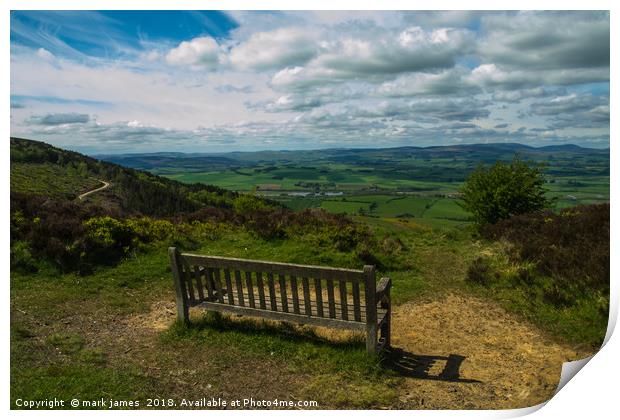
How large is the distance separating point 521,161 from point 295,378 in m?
14.9

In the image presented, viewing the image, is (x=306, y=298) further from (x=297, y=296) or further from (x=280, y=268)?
(x=280, y=268)

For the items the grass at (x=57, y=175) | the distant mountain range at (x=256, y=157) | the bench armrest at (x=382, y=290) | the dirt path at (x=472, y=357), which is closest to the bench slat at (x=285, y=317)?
the bench armrest at (x=382, y=290)

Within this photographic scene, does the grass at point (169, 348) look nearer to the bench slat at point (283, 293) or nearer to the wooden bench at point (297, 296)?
the wooden bench at point (297, 296)

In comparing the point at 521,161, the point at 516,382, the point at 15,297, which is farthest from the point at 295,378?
the point at 521,161

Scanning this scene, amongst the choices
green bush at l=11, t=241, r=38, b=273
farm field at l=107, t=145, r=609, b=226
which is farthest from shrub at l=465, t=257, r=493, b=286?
green bush at l=11, t=241, r=38, b=273

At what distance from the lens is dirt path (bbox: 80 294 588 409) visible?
→ 4.95 m

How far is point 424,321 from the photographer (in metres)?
7.41

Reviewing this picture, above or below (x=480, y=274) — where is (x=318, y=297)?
above

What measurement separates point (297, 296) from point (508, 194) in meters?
13.2

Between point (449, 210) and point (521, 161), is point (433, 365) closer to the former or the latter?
point (521, 161)

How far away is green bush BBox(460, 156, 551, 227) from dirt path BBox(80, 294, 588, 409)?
8859mm

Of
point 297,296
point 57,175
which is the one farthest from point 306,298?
point 57,175

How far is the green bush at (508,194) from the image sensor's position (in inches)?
624

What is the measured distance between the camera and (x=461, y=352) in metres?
6.19
